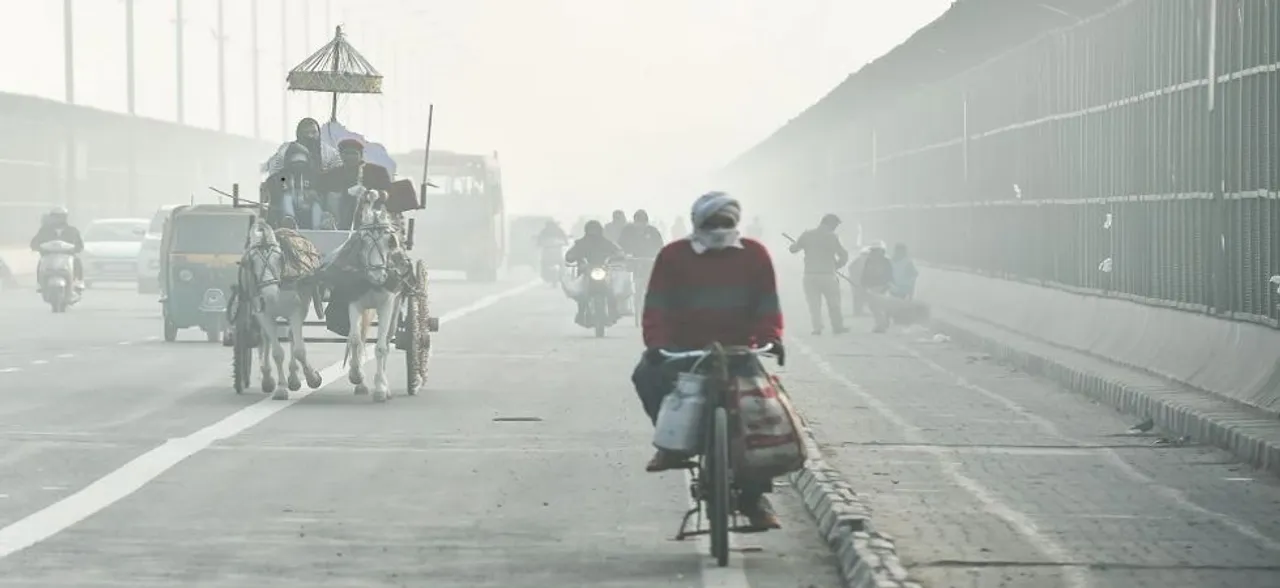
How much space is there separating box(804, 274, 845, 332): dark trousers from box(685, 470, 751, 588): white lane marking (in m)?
25.5

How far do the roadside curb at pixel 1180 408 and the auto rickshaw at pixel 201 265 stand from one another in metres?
10.1

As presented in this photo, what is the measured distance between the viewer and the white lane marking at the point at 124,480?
13422 mm

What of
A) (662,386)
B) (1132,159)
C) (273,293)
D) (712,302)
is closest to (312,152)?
(273,293)

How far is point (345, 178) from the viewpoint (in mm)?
25109

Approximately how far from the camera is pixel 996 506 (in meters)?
14.8

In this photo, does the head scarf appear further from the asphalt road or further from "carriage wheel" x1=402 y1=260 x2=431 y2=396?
"carriage wheel" x1=402 y1=260 x2=431 y2=396

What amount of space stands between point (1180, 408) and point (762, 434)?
27.8 ft

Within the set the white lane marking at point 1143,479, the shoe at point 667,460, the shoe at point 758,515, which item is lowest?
the white lane marking at point 1143,479

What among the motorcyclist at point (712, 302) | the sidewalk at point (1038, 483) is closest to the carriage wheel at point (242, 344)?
the sidewalk at point (1038, 483)

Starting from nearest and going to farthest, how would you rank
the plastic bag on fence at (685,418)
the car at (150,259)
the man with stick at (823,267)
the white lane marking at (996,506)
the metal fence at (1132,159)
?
the white lane marking at (996,506), the plastic bag on fence at (685,418), the metal fence at (1132,159), the man with stick at (823,267), the car at (150,259)

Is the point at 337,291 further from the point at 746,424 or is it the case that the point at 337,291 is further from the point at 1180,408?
the point at 746,424

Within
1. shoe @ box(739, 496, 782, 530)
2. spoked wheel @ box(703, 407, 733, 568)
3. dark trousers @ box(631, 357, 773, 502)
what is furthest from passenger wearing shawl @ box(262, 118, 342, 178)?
spoked wheel @ box(703, 407, 733, 568)

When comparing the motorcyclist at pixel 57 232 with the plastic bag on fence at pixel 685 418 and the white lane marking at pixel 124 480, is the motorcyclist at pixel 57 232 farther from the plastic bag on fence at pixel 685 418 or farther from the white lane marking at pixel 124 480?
the plastic bag on fence at pixel 685 418

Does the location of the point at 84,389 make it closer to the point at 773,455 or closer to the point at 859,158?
the point at 773,455
